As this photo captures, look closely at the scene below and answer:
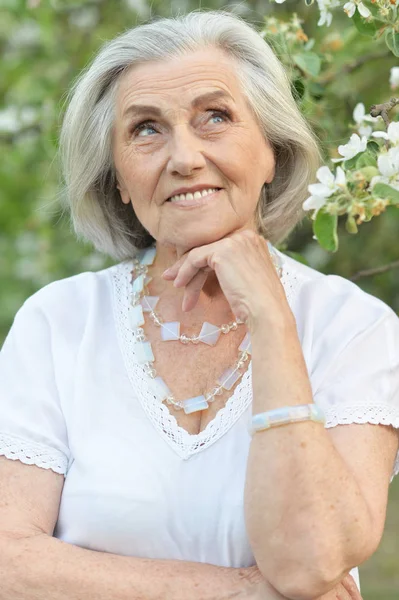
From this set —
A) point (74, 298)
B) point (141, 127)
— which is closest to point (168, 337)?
point (74, 298)

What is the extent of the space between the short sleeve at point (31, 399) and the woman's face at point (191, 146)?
1.53 ft

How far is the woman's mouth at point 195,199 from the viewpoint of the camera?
272 cm

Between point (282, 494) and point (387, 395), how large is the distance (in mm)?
474

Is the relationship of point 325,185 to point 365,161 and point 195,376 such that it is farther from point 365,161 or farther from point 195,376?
point 195,376

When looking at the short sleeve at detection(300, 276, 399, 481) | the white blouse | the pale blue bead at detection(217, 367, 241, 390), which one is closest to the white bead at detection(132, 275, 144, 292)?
the white blouse

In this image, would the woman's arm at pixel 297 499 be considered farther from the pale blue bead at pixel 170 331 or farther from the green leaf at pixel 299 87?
the green leaf at pixel 299 87

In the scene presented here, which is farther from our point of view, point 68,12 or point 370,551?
point 68,12

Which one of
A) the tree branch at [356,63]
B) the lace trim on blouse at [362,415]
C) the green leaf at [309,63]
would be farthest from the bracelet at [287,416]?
the tree branch at [356,63]

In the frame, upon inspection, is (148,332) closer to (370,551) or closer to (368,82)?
(370,551)

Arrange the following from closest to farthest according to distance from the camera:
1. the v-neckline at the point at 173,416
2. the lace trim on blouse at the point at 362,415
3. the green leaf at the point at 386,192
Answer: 1. the green leaf at the point at 386,192
2. the lace trim on blouse at the point at 362,415
3. the v-neckline at the point at 173,416

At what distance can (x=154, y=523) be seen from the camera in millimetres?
2598

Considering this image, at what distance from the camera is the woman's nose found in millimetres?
2680

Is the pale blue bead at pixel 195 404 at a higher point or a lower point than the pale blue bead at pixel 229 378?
lower

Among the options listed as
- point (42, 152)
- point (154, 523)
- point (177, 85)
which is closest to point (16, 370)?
point (154, 523)
